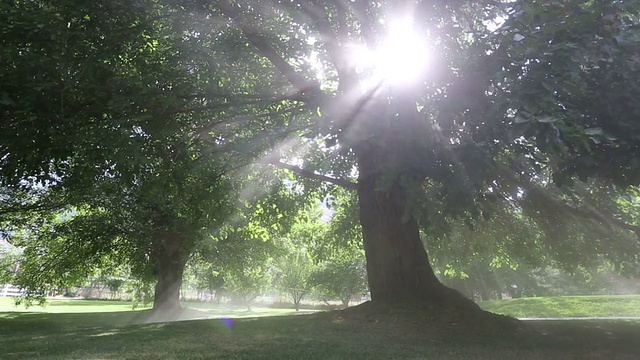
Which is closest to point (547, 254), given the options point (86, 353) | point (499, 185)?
point (499, 185)

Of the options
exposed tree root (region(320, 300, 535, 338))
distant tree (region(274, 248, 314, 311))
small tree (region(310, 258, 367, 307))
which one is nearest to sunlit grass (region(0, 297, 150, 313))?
distant tree (region(274, 248, 314, 311))

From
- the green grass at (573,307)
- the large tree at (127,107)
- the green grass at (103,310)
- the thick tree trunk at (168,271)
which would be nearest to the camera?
the large tree at (127,107)

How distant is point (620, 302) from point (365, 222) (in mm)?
20973

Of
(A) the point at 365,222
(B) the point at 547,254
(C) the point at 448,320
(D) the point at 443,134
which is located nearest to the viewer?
(D) the point at 443,134

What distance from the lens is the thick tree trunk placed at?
20.4 metres

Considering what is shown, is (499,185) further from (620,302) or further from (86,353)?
(620,302)

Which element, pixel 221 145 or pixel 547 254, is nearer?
pixel 221 145

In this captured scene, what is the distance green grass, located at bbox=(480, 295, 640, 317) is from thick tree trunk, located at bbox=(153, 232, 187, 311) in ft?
54.3

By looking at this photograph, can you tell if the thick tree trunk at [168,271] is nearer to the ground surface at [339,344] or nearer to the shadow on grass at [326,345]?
the ground surface at [339,344]

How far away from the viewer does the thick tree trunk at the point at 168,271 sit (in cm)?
2042

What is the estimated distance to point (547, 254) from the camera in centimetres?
1633

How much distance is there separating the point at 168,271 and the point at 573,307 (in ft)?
67.6

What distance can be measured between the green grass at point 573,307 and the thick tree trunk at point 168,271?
16.6 meters

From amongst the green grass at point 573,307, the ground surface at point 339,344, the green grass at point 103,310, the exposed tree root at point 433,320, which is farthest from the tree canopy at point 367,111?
Answer: the green grass at point 103,310
